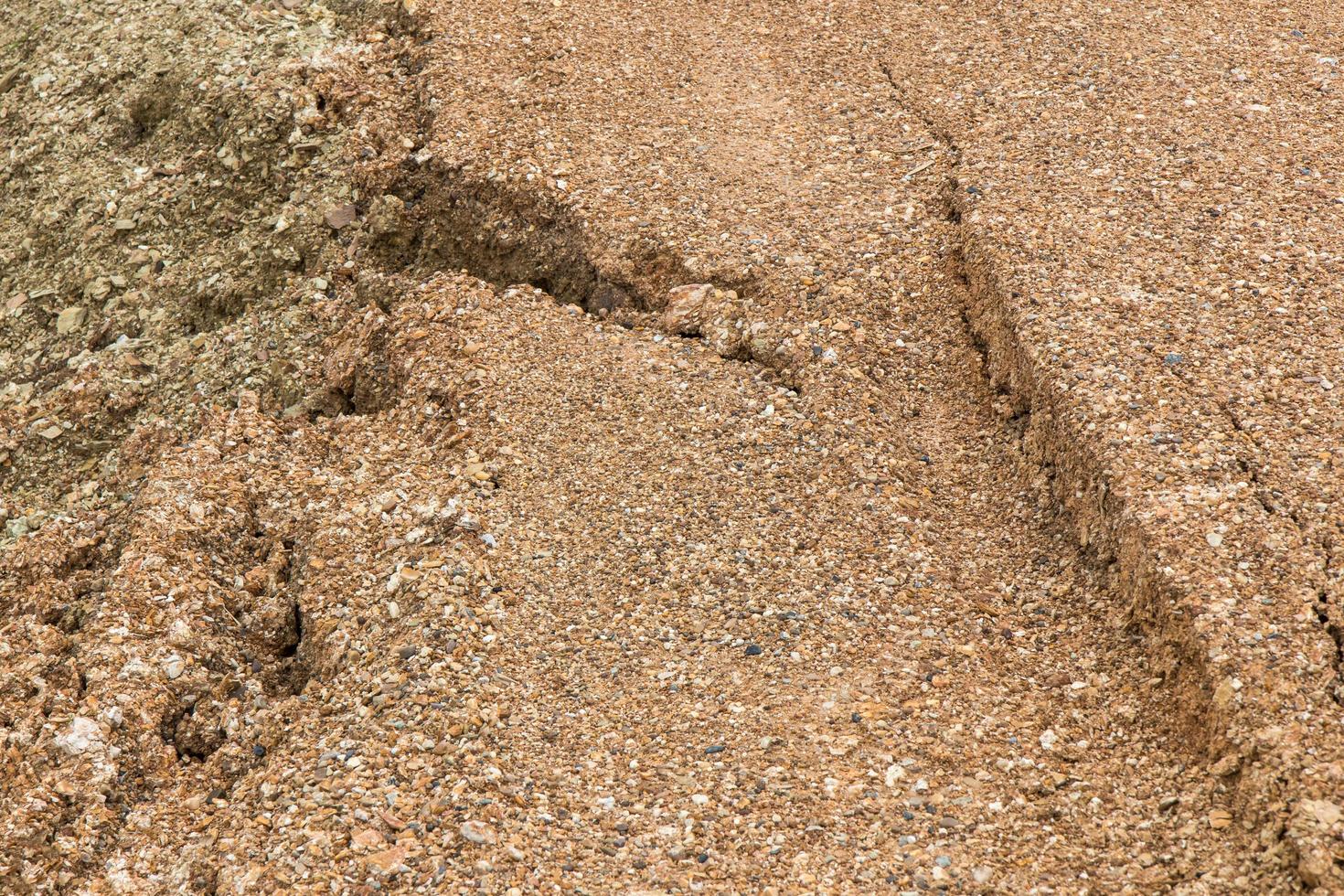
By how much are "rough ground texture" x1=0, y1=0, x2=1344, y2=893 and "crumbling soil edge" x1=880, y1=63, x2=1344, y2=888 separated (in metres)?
0.02

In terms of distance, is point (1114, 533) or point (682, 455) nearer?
point (1114, 533)

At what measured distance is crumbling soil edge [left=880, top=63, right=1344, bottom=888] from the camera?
9.27 feet

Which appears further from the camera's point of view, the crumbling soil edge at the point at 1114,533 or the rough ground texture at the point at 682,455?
the rough ground texture at the point at 682,455

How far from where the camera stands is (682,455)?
3.94m

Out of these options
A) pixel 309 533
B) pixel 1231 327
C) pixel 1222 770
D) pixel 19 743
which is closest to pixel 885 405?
pixel 1231 327

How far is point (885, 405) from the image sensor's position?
4027 millimetres

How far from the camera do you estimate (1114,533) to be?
135 inches

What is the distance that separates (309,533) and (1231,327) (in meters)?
3.01

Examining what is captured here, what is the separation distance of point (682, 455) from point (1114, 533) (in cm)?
133

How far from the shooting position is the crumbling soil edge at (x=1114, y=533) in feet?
9.27

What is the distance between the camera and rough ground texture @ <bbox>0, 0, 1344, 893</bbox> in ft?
10.1

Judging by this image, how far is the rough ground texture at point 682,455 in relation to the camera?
306 cm

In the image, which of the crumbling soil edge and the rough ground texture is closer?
the crumbling soil edge

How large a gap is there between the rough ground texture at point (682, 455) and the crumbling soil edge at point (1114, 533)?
16 mm
